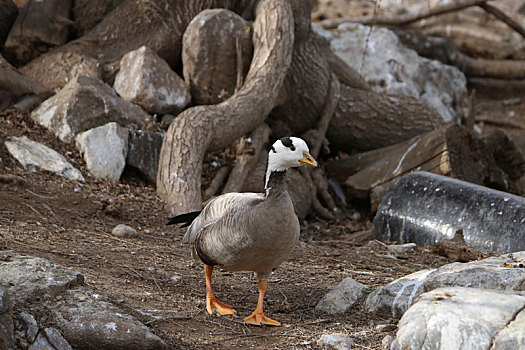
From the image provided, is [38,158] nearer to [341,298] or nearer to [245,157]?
[245,157]

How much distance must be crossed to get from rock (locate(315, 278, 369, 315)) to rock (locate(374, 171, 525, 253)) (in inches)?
89.7

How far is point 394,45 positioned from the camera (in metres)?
12.3

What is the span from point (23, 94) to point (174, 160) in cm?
247

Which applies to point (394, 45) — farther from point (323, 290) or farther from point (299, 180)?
point (323, 290)

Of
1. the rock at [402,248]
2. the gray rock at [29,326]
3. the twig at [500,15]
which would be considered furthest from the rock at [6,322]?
the twig at [500,15]

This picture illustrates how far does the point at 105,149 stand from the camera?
7.10m

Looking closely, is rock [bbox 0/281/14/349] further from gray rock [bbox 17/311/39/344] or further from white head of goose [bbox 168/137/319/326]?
white head of goose [bbox 168/137/319/326]

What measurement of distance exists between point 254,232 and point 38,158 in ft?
12.7

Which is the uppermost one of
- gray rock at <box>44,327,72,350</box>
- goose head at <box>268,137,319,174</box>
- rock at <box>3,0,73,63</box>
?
rock at <box>3,0,73,63</box>

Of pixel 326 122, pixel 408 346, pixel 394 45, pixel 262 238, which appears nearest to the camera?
pixel 408 346

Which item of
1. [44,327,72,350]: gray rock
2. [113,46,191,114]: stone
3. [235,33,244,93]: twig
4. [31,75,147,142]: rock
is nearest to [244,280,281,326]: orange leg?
[44,327,72,350]: gray rock

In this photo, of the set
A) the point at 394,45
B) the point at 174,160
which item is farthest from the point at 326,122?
the point at 394,45

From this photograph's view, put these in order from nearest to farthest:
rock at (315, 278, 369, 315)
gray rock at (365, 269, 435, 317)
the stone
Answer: gray rock at (365, 269, 435, 317), rock at (315, 278, 369, 315), the stone

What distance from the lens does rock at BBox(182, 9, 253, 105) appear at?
27.5 feet
